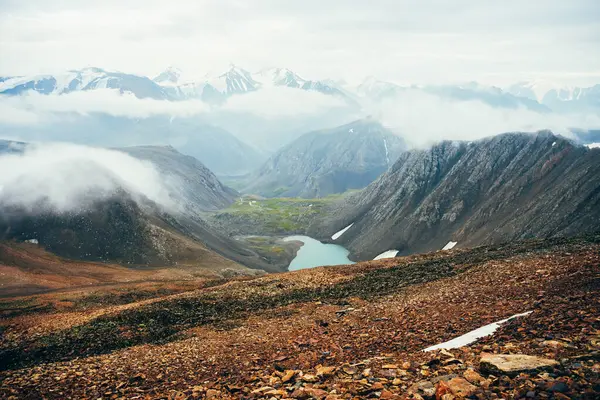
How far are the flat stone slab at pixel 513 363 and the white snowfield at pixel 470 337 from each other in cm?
391

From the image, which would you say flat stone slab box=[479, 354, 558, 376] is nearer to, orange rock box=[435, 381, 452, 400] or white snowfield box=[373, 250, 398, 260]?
orange rock box=[435, 381, 452, 400]

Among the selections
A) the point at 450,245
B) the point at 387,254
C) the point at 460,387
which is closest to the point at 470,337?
the point at 460,387

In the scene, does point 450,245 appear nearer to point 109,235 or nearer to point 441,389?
point 109,235

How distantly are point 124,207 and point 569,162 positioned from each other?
157m

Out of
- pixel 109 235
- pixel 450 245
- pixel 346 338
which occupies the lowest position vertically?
pixel 450 245

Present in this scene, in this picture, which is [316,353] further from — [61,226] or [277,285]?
[61,226]

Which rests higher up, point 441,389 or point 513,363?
point 513,363

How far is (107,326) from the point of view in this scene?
32.7 metres

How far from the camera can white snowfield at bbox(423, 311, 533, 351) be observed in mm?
18875

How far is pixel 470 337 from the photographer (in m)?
19.6

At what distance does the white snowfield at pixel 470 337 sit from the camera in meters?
18.9

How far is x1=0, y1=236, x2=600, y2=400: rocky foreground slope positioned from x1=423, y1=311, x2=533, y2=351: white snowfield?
2.49ft

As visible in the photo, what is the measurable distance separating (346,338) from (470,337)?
7.14 metres

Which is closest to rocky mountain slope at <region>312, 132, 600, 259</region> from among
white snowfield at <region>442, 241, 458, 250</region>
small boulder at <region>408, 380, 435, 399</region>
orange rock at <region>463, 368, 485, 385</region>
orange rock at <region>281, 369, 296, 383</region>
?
white snowfield at <region>442, 241, 458, 250</region>
